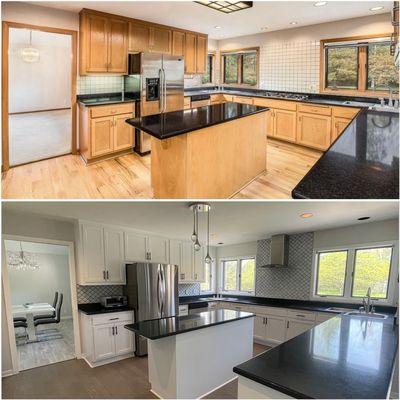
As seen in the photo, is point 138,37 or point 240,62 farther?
point 240,62

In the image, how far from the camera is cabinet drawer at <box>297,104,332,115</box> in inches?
221

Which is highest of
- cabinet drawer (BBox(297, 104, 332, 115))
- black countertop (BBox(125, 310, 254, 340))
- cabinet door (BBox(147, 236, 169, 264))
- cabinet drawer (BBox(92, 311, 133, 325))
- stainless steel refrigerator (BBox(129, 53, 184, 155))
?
stainless steel refrigerator (BBox(129, 53, 184, 155))

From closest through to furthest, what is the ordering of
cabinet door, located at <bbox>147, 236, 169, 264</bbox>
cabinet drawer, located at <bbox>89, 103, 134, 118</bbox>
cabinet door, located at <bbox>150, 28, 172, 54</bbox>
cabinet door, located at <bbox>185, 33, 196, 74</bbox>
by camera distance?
cabinet drawer, located at <bbox>89, 103, 134, 118</bbox>, cabinet door, located at <bbox>147, 236, 169, 264</bbox>, cabinet door, located at <bbox>150, 28, 172, 54</bbox>, cabinet door, located at <bbox>185, 33, 196, 74</bbox>

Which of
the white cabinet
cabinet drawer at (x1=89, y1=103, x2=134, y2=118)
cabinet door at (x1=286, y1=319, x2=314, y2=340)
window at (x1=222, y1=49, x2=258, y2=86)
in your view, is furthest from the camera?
window at (x1=222, y1=49, x2=258, y2=86)

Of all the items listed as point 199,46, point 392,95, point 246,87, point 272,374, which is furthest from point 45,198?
point 246,87

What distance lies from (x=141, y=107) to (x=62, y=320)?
5.11 metres

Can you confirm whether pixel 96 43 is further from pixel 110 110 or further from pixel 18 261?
pixel 18 261

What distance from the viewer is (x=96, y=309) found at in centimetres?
452

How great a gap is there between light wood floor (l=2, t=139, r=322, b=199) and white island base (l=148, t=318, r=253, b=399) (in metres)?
1.54

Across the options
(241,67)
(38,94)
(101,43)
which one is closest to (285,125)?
(241,67)

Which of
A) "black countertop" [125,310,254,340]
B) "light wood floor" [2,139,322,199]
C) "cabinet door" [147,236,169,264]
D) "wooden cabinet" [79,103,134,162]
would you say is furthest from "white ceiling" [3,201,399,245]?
"wooden cabinet" [79,103,134,162]

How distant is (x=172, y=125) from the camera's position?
329 centimetres

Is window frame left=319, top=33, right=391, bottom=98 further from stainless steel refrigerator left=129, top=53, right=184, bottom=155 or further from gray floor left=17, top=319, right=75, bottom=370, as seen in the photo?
gray floor left=17, top=319, right=75, bottom=370

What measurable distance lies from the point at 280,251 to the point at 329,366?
393 centimetres
